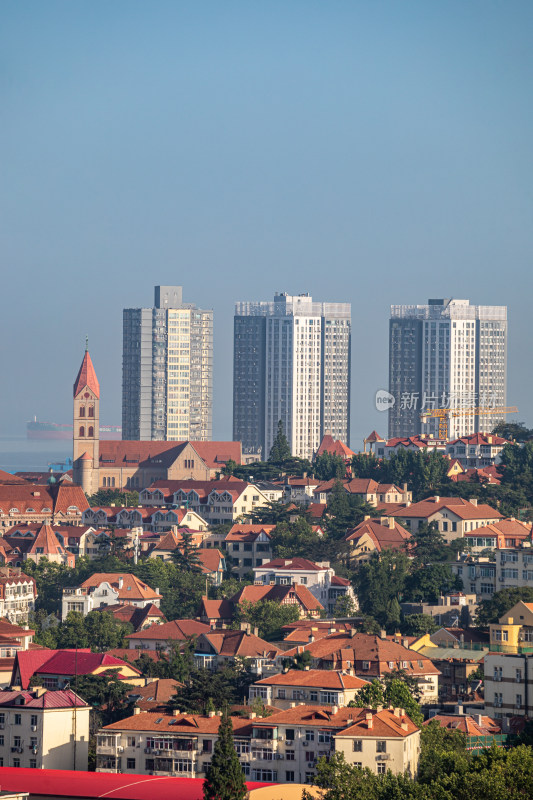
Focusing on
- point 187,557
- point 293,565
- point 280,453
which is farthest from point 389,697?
point 280,453

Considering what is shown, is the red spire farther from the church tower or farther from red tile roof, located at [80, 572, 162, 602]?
red tile roof, located at [80, 572, 162, 602]

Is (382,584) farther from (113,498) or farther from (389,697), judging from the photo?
(113,498)

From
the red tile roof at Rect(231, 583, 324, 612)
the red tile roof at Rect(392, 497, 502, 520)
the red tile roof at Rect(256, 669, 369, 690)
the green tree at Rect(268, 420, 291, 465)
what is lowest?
the red tile roof at Rect(256, 669, 369, 690)

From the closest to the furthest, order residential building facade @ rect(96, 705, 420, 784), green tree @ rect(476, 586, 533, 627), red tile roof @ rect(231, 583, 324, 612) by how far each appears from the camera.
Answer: residential building facade @ rect(96, 705, 420, 784)
green tree @ rect(476, 586, 533, 627)
red tile roof @ rect(231, 583, 324, 612)

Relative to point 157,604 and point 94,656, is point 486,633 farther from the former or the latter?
point 157,604

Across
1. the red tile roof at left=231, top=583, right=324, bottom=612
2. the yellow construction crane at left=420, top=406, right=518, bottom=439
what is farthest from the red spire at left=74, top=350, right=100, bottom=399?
the red tile roof at left=231, top=583, right=324, bottom=612

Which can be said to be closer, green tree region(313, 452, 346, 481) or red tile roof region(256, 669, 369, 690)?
red tile roof region(256, 669, 369, 690)

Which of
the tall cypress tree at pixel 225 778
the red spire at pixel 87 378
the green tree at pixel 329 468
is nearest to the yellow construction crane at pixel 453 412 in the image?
the red spire at pixel 87 378
